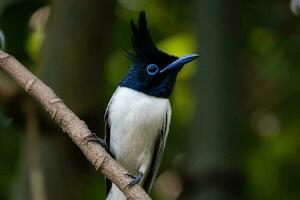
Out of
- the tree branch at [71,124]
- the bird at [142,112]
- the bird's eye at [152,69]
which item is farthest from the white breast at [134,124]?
the tree branch at [71,124]

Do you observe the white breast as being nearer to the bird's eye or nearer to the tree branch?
the bird's eye

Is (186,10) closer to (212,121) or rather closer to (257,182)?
(257,182)

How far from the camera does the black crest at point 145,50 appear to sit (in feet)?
12.7

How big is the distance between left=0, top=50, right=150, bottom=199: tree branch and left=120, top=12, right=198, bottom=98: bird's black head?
83 cm

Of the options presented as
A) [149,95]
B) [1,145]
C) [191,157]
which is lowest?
[1,145]

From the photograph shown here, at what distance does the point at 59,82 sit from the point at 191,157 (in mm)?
801

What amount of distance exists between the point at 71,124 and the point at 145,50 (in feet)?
3.12

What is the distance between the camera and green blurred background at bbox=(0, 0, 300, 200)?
13.7 feet

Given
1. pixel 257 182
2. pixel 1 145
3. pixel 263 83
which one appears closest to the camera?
pixel 1 145

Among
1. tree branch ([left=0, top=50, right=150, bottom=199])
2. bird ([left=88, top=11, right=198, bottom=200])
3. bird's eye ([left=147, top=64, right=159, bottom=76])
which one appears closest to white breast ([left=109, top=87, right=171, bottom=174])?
bird ([left=88, top=11, right=198, bottom=200])

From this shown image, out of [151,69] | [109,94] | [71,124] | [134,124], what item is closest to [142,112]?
[134,124]

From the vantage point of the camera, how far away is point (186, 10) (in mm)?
5871

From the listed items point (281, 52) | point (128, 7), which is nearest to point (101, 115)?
point (128, 7)

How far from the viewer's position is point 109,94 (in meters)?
5.47
